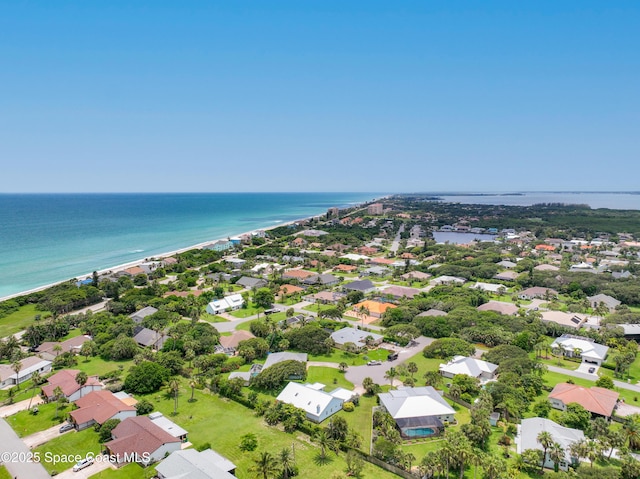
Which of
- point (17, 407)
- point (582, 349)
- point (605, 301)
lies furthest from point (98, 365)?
point (605, 301)

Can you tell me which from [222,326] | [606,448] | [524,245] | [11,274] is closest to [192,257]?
[11,274]

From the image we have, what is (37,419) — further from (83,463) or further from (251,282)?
(251,282)

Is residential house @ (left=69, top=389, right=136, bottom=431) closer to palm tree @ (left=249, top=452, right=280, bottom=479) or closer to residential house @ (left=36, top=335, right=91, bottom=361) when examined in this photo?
palm tree @ (left=249, top=452, right=280, bottom=479)

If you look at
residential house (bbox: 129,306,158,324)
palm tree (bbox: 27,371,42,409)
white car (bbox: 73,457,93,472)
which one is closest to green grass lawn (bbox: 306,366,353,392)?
white car (bbox: 73,457,93,472)

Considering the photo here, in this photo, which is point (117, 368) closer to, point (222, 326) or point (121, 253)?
point (222, 326)

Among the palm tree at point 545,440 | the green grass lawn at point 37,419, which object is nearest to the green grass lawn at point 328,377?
the palm tree at point 545,440

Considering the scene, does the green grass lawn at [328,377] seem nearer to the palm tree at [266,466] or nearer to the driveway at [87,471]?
the palm tree at [266,466]

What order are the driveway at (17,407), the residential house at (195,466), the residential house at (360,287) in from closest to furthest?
1. the residential house at (195,466)
2. the driveway at (17,407)
3. the residential house at (360,287)
